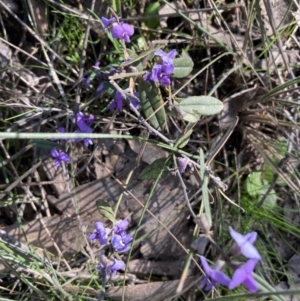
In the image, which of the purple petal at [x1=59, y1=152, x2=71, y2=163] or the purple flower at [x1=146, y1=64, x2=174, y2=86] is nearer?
the purple flower at [x1=146, y1=64, x2=174, y2=86]

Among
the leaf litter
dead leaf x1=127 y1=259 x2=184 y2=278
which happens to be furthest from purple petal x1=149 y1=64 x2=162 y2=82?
dead leaf x1=127 y1=259 x2=184 y2=278

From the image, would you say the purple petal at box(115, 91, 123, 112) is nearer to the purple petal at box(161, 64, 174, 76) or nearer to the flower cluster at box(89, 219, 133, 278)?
the purple petal at box(161, 64, 174, 76)

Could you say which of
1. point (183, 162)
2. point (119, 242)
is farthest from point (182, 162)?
point (119, 242)

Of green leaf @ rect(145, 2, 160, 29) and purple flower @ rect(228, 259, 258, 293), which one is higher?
green leaf @ rect(145, 2, 160, 29)

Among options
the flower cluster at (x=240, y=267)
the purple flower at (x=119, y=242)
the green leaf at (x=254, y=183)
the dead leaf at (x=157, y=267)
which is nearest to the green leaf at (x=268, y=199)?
the green leaf at (x=254, y=183)

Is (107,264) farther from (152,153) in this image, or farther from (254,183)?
(254,183)

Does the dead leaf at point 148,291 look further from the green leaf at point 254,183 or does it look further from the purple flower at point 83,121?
the purple flower at point 83,121

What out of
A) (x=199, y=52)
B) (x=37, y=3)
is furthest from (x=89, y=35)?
(x=199, y=52)

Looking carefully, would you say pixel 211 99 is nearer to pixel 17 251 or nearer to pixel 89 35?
pixel 89 35
